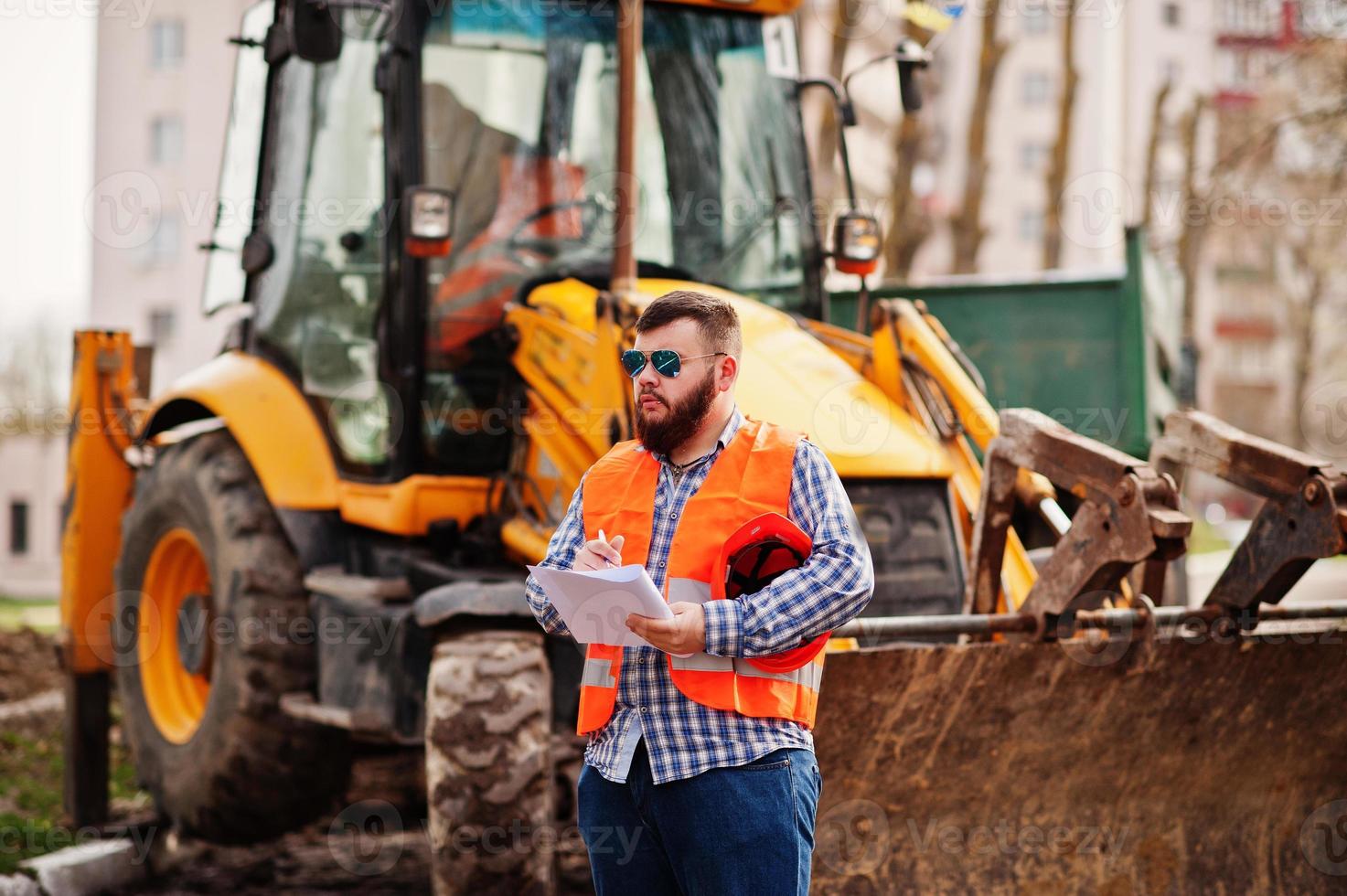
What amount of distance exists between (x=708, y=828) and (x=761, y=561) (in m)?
0.49

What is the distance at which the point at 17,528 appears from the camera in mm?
34688

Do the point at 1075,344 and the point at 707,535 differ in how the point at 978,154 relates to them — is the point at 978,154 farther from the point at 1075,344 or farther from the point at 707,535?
the point at 707,535

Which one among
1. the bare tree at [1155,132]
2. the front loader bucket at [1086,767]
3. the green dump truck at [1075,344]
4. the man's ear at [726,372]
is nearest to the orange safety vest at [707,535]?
the man's ear at [726,372]

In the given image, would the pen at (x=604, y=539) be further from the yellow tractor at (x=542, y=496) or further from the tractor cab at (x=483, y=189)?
the tractor cab at (x=483, y=189)

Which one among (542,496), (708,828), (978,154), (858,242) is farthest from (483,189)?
(978,154)

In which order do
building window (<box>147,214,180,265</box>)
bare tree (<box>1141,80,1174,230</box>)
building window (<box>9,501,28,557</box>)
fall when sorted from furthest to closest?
building window (<box>147,214,180,265</box>) < building window (<box>9,501,28,557</box>) < bare tree (<box>1141,80,1174,230</box>)

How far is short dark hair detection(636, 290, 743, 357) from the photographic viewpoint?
309 cm

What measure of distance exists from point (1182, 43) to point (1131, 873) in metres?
57.8

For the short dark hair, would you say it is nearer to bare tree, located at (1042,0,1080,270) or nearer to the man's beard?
the man's beard

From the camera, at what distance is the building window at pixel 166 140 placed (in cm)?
3994

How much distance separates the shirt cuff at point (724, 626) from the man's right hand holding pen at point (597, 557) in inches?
7.5

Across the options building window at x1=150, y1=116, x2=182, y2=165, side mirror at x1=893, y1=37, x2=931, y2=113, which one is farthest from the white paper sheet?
building window at x1=150, y1=116, x2=182, y2=165

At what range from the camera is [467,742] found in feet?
15.7

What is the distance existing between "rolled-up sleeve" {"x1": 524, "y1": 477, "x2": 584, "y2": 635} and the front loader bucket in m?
1.40
